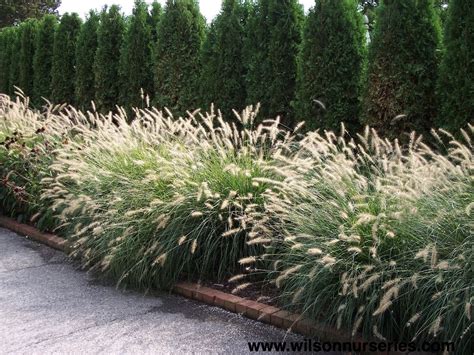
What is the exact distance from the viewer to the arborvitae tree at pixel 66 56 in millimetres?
11266

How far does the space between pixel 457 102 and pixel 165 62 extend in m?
4.74

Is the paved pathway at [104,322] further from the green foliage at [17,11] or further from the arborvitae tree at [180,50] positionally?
the green foliage at [17,11]

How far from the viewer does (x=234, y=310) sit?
4230mm

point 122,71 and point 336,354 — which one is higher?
point 122,71

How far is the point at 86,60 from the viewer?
34.4ft

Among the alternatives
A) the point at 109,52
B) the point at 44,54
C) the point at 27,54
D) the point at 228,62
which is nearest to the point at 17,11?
the point at 27,54

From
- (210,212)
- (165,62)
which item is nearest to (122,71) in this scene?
(165,62)

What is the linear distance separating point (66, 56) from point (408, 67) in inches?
304

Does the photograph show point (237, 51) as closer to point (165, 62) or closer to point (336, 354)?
point (165, 62)

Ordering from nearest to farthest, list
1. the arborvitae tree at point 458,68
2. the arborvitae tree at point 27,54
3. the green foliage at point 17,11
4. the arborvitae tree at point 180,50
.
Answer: the arborvitae tree at point 458,68 < the arborvitae tree at point 180,50 < the arborvitae tree at point 27,54 < the green foliage at point 17,11

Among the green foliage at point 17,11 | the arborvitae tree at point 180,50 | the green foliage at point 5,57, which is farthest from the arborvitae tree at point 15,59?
the green foliage at point 17,11

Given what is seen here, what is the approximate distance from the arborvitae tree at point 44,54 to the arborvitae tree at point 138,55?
3400 millimetres

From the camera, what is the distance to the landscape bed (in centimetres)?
332

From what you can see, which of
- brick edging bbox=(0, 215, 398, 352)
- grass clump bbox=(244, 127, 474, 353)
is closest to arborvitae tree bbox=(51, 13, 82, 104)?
brick edging bbox=(0, 215, 398, 352)
